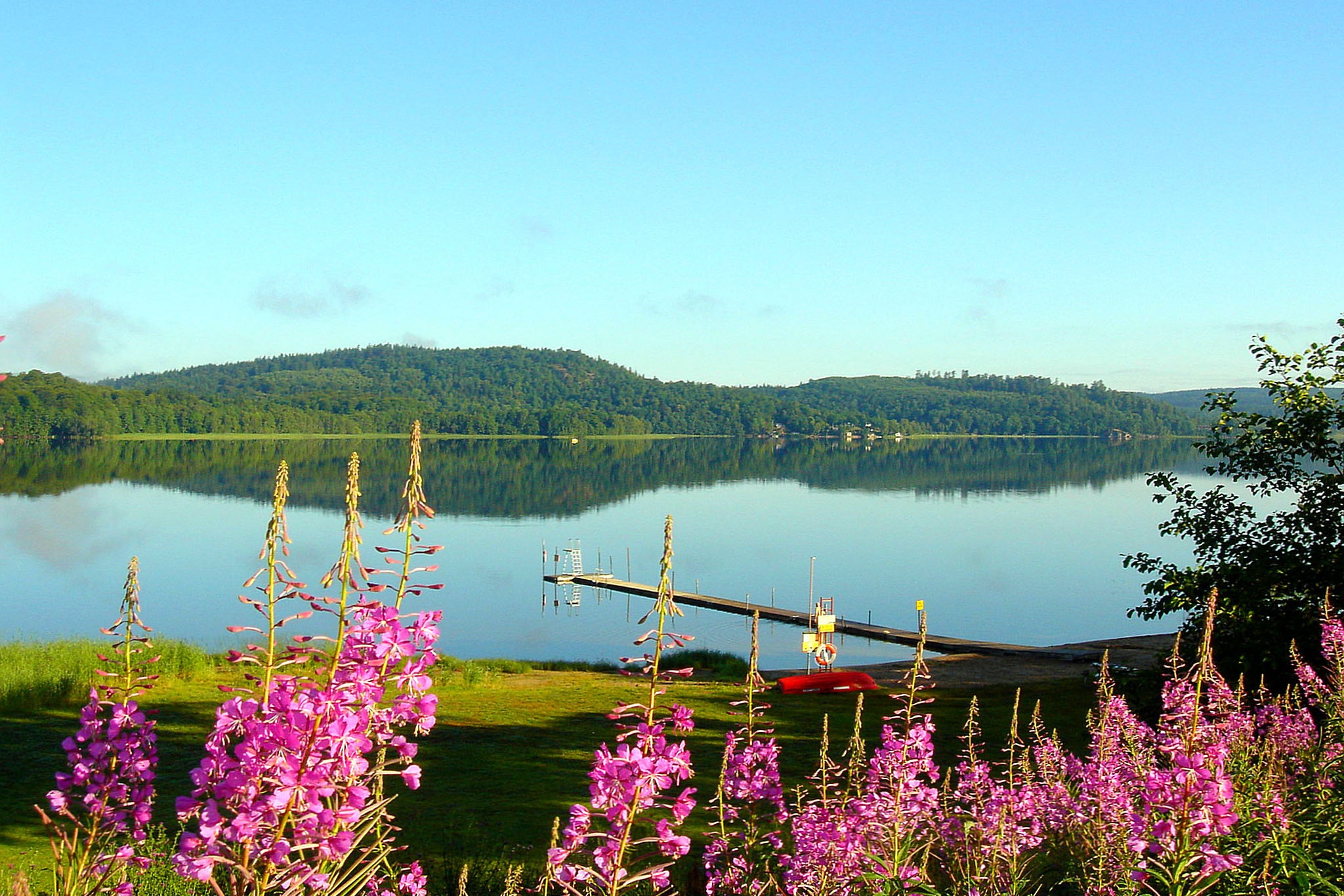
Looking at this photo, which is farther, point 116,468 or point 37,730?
point 116,468

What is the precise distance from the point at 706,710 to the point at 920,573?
36.3m

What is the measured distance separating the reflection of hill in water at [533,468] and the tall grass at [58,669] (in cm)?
4041

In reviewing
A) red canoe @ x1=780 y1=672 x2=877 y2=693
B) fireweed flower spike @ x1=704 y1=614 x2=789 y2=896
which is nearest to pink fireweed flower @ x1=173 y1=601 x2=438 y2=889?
fireweed flower spike @ x1=704 y1=614 x2=789 y2=896

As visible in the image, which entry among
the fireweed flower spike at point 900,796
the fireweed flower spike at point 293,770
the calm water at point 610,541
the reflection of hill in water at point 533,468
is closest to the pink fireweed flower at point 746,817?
the fireweed flower spike at point 900,796

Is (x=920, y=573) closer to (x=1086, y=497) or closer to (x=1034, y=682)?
(x=1034, y=682)

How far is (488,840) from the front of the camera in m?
9.72

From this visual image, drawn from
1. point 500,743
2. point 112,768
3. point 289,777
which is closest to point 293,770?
point 289,777

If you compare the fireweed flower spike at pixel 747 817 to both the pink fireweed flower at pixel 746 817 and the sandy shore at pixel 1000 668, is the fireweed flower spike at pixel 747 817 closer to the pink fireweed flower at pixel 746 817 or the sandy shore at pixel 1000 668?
the pink fireweed flower at pixel 746 817

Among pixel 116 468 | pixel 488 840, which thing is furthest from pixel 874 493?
pixel 488 840

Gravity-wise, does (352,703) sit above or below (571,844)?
above

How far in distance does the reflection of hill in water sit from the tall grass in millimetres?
40414

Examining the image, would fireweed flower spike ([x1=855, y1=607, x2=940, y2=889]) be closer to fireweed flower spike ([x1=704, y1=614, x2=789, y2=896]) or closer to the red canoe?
fireweed flower spike ([x1=704, y1=614, x2=789, y2=896])

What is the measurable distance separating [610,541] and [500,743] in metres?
46.7

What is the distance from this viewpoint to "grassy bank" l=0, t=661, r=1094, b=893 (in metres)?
9.96
